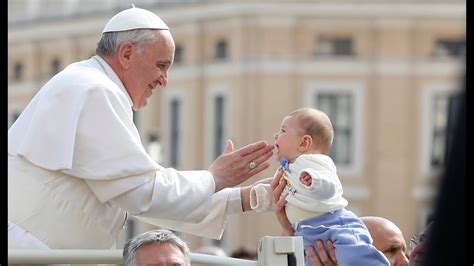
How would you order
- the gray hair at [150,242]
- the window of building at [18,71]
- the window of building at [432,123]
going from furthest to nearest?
the window of building at [18,71] → the window of building at [432,123] → the gray hair at [150,242]

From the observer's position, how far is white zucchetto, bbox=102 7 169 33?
533 cm

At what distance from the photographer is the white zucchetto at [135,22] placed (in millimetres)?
5332

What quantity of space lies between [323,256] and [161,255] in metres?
0.52

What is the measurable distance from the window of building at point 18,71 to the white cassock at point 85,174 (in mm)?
56570

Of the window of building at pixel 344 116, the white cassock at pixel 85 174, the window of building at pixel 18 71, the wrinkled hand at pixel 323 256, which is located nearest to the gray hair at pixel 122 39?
the white cassock at pixel 85 174

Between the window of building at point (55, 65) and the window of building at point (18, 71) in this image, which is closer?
the window of building at point (55, 65)

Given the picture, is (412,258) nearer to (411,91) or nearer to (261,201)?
(261,201)

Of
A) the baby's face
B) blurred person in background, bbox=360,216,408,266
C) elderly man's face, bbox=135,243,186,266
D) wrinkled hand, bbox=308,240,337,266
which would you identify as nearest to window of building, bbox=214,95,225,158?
blurred person in background, bbox=360,216,408,266

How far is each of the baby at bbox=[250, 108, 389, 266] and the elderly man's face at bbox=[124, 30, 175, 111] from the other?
47cm

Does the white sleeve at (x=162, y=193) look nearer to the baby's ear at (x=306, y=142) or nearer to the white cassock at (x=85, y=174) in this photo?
the white cassock at (x=85, y=174)

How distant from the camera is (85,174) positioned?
199 inches

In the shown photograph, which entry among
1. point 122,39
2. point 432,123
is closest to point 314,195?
point 122,39

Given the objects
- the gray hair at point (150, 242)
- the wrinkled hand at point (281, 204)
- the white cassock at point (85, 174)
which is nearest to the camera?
the gray hair at point (150, 242)

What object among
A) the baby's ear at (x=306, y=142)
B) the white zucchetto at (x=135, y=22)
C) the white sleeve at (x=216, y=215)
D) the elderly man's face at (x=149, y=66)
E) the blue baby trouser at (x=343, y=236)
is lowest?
the white sleeve at (x=216, y=215)
